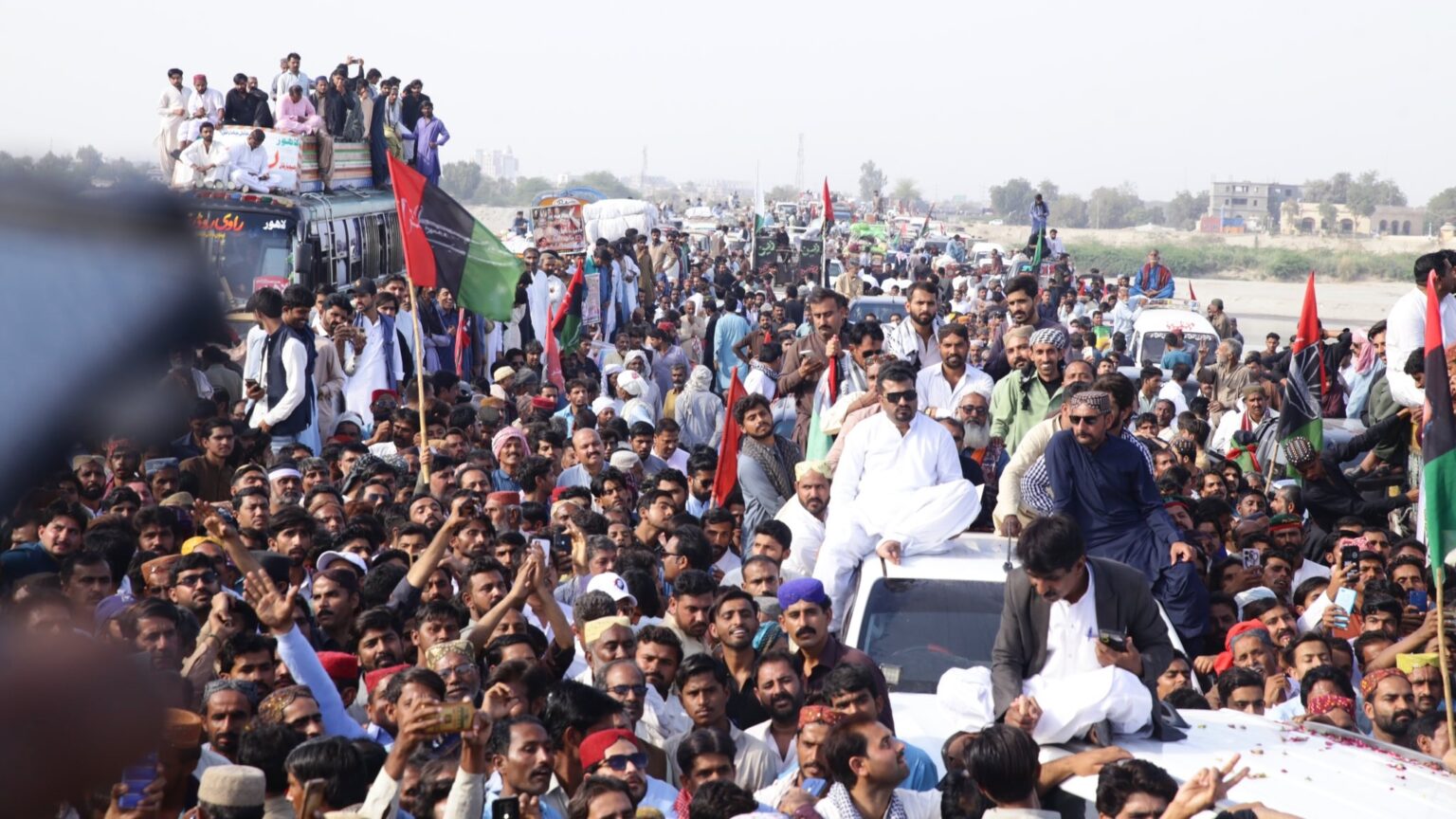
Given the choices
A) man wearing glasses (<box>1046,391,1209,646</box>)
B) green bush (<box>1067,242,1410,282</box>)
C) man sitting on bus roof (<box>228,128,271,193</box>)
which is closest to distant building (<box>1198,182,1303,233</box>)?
green bush (<box>1067,242,1410,282</box>)

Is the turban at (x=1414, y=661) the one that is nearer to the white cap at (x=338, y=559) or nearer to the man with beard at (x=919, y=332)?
the man with beard at (x=919, y=332)

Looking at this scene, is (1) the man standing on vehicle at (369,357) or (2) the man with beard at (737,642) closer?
(2) the man with beard at (737,642)

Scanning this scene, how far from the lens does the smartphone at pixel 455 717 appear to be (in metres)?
4.06

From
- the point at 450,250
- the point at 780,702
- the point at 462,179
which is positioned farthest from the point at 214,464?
the point at 462,179

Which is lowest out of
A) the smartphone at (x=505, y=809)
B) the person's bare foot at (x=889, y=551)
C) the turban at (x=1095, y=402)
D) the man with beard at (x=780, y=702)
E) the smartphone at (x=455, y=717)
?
the man with beard at (x=780, y=702)

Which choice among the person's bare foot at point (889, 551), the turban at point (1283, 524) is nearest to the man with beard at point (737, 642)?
the person's bare foot at point (889, 551)

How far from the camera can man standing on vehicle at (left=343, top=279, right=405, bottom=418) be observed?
12.1 meters

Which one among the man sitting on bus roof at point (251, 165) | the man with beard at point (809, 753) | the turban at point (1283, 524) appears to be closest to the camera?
the man with beard at point (809, 753)

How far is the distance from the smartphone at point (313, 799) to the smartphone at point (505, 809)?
0.45 metres

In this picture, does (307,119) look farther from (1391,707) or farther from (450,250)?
(1391,707)

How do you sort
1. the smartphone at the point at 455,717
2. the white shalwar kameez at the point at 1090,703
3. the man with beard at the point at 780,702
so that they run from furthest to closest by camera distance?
the man with beard at the point at 780,702
the white shalwar kameez at the point at 1090,703
the smartphone at the point at 455,717

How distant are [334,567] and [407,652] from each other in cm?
45

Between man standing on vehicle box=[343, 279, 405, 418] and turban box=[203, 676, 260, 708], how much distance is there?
22.2 ft

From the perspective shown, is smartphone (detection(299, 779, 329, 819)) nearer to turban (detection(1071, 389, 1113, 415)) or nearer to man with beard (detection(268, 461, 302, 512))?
turban (detection(1071, 389, 1113, 415))
